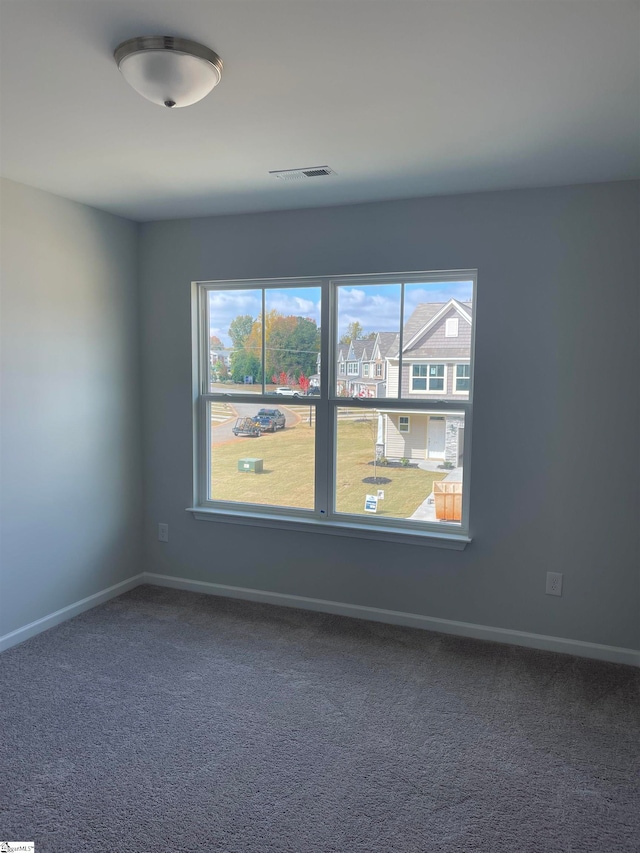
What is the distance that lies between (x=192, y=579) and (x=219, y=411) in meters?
1.18

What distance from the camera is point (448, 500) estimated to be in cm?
350

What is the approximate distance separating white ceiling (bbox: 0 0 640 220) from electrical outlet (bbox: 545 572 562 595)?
2065 millimetres

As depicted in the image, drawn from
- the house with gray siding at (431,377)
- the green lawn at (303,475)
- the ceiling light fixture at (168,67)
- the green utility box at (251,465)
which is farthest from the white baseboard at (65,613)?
the ceiling light fixture at (168,67)

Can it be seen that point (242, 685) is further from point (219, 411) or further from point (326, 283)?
point (326, 283)

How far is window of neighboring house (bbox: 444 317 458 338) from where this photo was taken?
3.40 meters

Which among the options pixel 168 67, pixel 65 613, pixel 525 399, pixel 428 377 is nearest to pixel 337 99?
pixel 168 67

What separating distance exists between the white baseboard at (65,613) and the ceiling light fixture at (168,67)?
283 cm

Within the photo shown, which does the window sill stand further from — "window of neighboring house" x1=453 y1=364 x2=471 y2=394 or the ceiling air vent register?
the ceiling air vent register

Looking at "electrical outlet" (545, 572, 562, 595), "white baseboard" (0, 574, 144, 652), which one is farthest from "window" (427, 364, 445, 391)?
"white baseboard" (0, 574, 144, 652)

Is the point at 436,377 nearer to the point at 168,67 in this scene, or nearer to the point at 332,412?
the point at 332,412

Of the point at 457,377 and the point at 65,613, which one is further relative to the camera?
the point at 65,613

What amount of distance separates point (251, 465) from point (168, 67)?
2.58m

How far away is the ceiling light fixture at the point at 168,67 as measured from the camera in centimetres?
175

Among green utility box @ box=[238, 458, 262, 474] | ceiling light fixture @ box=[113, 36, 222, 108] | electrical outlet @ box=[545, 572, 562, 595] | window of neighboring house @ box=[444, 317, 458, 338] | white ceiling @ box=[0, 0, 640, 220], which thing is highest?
white ceiling @ box=[0, 0, 640, 220]
